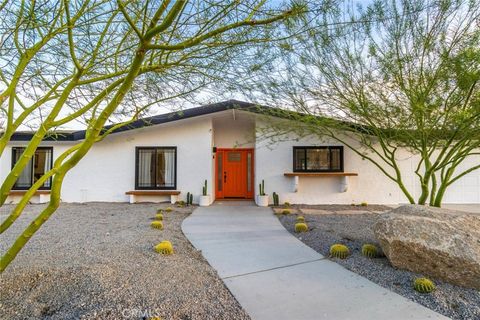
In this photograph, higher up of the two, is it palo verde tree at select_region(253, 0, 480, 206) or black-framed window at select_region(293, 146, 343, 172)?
palo verde tree at select_region(253, 0, 480, 206)

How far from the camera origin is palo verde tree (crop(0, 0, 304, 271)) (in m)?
2.36

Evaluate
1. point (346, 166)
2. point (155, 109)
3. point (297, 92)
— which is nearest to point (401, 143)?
point (297, 92)

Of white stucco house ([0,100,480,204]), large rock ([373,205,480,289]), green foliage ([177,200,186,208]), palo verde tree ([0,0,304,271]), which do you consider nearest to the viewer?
palo verde tree ([0,0,304,271])

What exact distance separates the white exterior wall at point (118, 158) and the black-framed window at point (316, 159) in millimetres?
3464

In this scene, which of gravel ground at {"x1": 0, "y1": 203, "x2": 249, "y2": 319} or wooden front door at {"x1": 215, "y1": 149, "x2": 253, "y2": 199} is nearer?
gravel ground at {"x1": 0, "y1": 203, "x2": 249, "y2": 319}

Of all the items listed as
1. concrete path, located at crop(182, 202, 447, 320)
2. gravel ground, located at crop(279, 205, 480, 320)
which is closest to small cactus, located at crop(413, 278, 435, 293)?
gravel ground, located at crop(279, 205, 480, 320)

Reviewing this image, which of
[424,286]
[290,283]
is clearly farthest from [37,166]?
[424,286]

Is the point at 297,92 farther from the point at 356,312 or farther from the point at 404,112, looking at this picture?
the point at 356,312

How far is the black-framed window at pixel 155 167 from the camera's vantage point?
11.6 m

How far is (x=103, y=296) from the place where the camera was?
2.73 metres

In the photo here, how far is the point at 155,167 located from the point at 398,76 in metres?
8.99

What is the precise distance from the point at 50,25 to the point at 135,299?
2.78 m

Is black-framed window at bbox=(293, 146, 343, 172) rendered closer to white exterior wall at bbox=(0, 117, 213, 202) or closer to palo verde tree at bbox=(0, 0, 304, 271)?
white exterior wall at bbox=(0, 117, 213, 202)

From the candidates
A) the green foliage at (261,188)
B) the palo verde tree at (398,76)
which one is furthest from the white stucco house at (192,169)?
the palo verde tree at (398,76)
